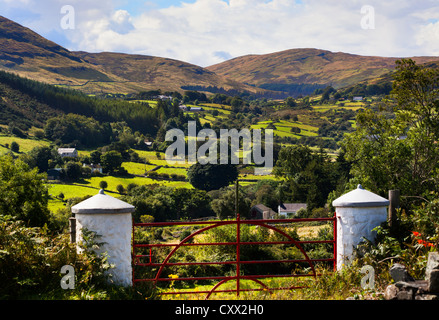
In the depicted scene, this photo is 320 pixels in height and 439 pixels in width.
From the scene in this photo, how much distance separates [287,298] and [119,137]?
421ft

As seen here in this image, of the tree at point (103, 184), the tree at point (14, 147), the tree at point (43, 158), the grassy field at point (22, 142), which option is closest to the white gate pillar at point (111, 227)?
the tree at point (103, 184)

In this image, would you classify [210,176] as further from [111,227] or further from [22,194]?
[111,227]

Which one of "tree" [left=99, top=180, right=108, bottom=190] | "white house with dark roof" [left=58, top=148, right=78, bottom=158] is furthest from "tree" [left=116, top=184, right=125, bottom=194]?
"white house with dark roof" [left=58, top=148, right=78, bottom=158]

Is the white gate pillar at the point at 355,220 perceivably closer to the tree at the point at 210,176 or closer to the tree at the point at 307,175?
the tree at the point at 307,175

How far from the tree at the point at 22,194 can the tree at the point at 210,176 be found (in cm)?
6023

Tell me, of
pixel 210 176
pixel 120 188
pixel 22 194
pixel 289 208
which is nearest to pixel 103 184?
pixel 120 188

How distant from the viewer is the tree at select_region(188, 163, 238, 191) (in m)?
85.7

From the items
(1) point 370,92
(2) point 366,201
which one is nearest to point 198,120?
(1) point 370,92

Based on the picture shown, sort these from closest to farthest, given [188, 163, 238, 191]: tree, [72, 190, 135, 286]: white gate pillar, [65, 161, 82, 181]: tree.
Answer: [72, 190, 135, 286]: white gate pillar < [65, 161, 82, 181]: tree < [188, 163, 238, 191]: tree

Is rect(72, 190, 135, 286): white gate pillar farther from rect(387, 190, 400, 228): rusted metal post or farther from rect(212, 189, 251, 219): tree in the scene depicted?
rect(212, 189, 251, 219): tree

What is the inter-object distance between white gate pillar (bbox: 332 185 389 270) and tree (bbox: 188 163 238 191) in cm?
7914

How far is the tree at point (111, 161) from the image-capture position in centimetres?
9294

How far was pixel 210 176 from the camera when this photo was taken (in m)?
86.1
